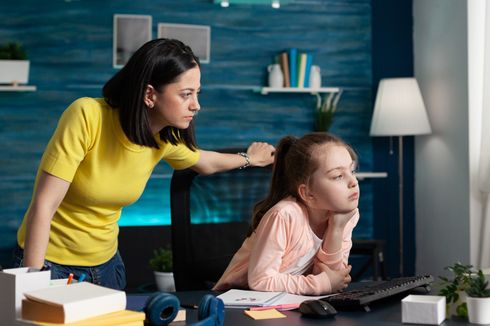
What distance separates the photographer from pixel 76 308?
4.27 feet

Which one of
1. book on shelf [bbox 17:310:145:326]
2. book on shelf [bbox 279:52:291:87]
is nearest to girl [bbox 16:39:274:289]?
book on shelf [bbox 17:310:145:326]

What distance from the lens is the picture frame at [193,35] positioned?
4969 millimetres

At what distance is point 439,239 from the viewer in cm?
505

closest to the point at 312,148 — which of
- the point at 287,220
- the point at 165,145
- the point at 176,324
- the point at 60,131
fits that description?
the point at 287,220

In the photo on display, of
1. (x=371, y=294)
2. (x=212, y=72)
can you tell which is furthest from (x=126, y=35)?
(x=371, y=294)

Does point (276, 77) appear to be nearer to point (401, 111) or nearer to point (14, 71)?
point (401, 111)

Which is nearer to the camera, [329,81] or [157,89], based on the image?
[157,89]

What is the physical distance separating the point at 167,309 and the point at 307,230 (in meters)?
0.77

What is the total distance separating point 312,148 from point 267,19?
9.95 ft

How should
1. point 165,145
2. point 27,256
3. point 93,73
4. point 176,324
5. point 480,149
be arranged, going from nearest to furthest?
point 176,324 → point 27,256 → point 165,145 → point 480,149 → point 93,73

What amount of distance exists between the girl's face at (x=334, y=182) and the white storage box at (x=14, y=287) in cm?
91

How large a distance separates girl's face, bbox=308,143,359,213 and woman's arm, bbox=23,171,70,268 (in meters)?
0.67

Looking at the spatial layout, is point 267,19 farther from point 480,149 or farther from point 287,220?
point 287,220

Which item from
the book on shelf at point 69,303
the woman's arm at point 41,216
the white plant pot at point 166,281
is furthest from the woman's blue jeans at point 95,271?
the white plant pot at point 166,281
